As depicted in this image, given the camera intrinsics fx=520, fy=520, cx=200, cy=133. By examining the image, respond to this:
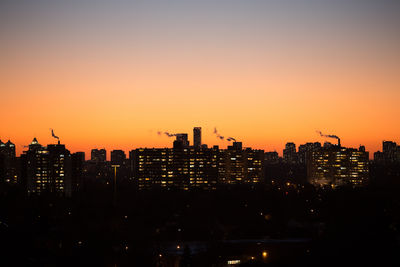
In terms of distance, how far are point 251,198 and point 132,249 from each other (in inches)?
1372

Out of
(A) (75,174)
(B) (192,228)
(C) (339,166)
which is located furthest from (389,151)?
(B) (192,228)

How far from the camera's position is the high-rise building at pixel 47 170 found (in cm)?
9388

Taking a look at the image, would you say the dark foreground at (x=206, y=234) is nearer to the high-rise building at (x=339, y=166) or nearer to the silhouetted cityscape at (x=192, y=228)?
the silhouetted cityscape at (x=192, y=228)

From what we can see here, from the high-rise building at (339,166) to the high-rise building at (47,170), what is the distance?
59821 millimetres

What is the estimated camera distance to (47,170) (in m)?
95.1

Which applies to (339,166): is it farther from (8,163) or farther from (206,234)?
(206,234)

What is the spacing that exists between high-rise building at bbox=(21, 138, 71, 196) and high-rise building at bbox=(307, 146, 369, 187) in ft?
196

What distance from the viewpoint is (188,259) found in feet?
82.5

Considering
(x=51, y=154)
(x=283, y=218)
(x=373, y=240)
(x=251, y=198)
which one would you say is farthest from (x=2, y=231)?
(x=51, y=154)

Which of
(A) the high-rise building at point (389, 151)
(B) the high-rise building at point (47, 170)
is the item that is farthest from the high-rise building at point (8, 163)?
(A) the high-rise building at point (389, 151)

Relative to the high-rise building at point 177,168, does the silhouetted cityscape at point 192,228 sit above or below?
below

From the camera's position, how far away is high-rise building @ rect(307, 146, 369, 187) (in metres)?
126

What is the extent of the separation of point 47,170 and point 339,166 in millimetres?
70669

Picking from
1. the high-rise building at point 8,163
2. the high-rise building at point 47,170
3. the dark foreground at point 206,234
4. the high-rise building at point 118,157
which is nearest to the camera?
the dark foreground at point 206,234
